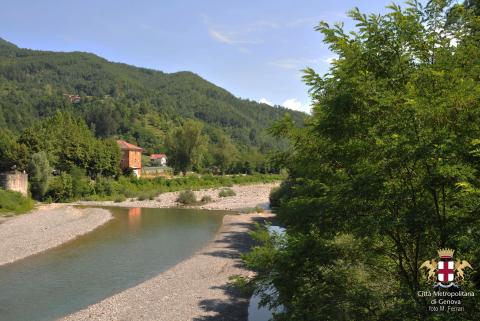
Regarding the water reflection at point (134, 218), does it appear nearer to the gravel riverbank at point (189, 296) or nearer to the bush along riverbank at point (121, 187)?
the bush along riverbank at point (121, 187)

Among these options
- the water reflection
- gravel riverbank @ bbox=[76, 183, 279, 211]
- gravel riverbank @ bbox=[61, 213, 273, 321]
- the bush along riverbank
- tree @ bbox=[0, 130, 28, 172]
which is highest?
tree @ bbox=[0, 130, 28, 172]

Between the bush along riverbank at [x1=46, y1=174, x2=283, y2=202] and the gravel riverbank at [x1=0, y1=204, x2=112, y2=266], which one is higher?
the bush along riverbank at [x1=46, y1=174, x2=283, y2=202]

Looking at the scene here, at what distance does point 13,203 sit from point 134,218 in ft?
40.0

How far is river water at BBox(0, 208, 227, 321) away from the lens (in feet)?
53.1

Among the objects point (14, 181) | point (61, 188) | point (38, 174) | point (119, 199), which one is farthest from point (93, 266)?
point (119, 199)

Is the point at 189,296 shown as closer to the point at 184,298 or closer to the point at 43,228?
the point at 184,298

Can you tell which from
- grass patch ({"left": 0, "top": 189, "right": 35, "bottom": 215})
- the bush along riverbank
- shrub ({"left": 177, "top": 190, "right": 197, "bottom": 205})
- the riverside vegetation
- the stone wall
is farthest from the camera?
shrub ({"left": 177, "top": 190, "right": 197, "bottom": 205})

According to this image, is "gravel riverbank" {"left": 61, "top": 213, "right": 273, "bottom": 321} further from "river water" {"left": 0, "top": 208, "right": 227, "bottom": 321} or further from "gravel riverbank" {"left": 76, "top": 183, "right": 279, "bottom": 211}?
"gravel riverbank" {"left": 76, "top": 183, "right": 279, "bottom": 211}

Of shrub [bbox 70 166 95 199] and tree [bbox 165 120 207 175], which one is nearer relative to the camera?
shrub [bbox 70 166 95 199]

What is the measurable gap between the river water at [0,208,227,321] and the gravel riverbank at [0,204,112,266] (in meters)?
1.03

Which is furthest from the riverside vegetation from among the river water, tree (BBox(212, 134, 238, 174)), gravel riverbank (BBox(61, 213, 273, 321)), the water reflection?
the river water

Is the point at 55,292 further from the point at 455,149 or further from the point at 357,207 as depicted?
the point at 455,149

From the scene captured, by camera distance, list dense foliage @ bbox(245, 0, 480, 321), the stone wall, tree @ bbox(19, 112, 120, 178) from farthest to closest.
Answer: tree @ bbox(19, 112, 120, 178) → the stone wall → dense foliage @ bbox(245, 0, 480, 321)

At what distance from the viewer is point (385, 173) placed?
502cm
